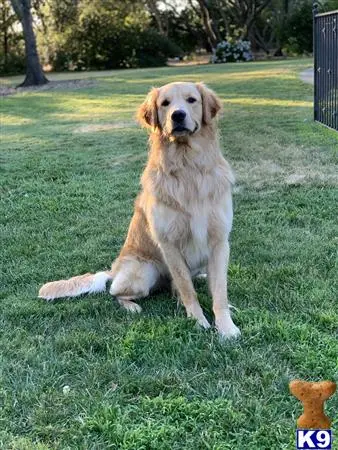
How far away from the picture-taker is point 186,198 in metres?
3.34

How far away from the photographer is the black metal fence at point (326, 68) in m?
8.33

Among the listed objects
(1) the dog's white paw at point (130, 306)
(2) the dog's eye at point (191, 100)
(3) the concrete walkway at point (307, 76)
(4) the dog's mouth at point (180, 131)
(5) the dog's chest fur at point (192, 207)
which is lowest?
(1) the dog's white paw at point (130, 306)

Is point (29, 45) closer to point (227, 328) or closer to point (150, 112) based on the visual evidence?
point (150, 112)

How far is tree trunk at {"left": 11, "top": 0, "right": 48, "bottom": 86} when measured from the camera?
70.6 ft

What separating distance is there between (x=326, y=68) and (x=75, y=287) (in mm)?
6694

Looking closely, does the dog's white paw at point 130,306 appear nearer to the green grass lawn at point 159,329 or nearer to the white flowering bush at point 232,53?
the green grass lawn at point 159,329

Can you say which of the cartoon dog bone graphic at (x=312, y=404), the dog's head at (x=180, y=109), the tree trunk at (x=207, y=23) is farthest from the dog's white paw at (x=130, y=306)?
the tree trunk at (x=207, y=23)

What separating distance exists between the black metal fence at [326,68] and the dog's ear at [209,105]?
5366 millimetres

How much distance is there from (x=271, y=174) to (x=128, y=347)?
417cm

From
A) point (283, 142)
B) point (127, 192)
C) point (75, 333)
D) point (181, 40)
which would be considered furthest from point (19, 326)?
point (181, 40)

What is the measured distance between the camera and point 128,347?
295 centimetres

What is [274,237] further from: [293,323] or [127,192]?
[127,192]

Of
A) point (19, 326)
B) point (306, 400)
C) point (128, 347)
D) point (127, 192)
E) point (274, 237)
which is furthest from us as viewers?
point (127, 192)

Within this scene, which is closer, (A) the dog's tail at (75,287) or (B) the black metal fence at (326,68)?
(A) the dog's tail at (75,287)
